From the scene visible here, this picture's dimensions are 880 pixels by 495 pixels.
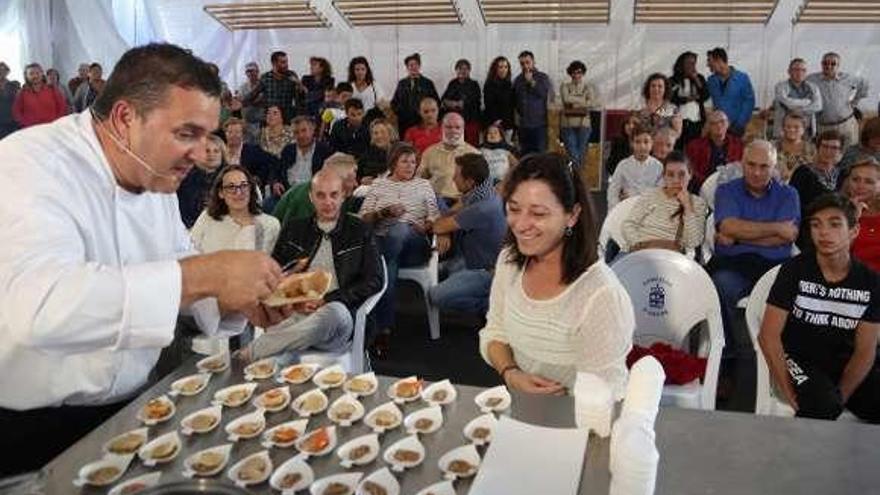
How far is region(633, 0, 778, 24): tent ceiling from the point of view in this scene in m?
9.97

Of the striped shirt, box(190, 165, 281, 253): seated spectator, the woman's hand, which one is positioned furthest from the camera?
the striped shirt

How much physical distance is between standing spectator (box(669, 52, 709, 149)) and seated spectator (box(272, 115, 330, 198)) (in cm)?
376

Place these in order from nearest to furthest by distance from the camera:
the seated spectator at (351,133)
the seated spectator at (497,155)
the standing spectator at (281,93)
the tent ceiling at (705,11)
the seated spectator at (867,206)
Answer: the seated spectator at (867,206), the seated spectator at (497,155), the seated spectator at (351,133), the standing spectator at (281,93), the tent ceiling at (705,11)

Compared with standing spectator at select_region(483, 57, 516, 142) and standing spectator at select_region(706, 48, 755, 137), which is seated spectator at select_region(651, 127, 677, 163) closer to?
standing spectator at select_region(706, 48, 755, 137)

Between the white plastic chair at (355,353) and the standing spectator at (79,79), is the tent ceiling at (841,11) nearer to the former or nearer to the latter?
the white plastic chair at (355,353)

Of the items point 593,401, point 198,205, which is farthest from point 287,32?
point 593,401

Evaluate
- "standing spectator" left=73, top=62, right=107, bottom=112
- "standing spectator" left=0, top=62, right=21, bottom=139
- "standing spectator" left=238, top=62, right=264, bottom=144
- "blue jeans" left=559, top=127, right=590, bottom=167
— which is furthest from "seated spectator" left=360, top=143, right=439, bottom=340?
"standing spectator" left=0, top=62, right=21, bottom=139

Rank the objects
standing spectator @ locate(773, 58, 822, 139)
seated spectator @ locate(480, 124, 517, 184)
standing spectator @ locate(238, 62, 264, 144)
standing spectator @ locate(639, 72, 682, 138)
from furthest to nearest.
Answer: standing spectator @ locate(238, 62, 264, 144) < standing spectator @ locate(773, 58, 822, 139) < standing spectator @ locate(639, 72, 682, 138) < seated spectator @ locate(480, 124, 517, 184)

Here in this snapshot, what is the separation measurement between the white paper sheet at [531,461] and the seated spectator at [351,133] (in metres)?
5.71

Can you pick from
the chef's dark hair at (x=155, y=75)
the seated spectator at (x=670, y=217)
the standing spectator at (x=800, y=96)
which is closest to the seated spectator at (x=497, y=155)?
the seated spectator at (x=670, y=217)

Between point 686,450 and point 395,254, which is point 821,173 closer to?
point 395,254

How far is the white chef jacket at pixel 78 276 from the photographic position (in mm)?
1174

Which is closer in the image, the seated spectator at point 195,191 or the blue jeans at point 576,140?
the seated spectator at point 195,191

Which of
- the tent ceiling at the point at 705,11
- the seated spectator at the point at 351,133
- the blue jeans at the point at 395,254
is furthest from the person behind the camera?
the tent ceiling at the point at 705,11
